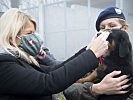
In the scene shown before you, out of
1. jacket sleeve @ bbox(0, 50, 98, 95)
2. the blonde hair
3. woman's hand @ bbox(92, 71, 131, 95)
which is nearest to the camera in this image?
jacket sleeve @ bbox(0, 50, 98, 95)

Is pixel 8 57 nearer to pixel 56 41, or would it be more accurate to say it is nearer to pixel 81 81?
pixel 81 81

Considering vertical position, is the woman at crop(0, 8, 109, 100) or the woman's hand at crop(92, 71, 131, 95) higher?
the woman at crop(0, 8, 109, 100)

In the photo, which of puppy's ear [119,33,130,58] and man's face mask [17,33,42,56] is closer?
man's face mask [17,33,42,56]

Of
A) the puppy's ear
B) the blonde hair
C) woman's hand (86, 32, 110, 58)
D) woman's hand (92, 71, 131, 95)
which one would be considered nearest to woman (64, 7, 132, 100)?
woman's hand (92, 71, 131, 95)

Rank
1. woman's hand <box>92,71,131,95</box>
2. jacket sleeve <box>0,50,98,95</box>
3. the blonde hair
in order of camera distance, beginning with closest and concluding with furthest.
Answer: jacket sleeve <box>0,50,98,95</box> → the blonde hair → woman's hand <box>92,71,131,95</box>

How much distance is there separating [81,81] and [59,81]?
0.53m

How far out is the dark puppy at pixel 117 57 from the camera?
6.58 feet

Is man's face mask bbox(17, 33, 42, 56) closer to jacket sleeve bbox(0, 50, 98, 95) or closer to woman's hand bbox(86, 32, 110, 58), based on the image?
jacket sleeve bbox(0, 50, 98, 95)

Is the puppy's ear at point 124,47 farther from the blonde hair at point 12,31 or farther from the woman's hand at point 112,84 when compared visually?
the blonde hair at point 12,31

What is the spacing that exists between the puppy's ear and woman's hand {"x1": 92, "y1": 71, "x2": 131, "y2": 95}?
0.12 meters

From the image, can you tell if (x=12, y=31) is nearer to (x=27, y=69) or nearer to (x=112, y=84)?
(x=27, y=69)

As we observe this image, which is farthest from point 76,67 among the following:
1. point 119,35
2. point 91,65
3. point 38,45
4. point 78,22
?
point 78,22

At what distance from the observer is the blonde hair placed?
184cm

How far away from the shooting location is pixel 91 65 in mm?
1743
